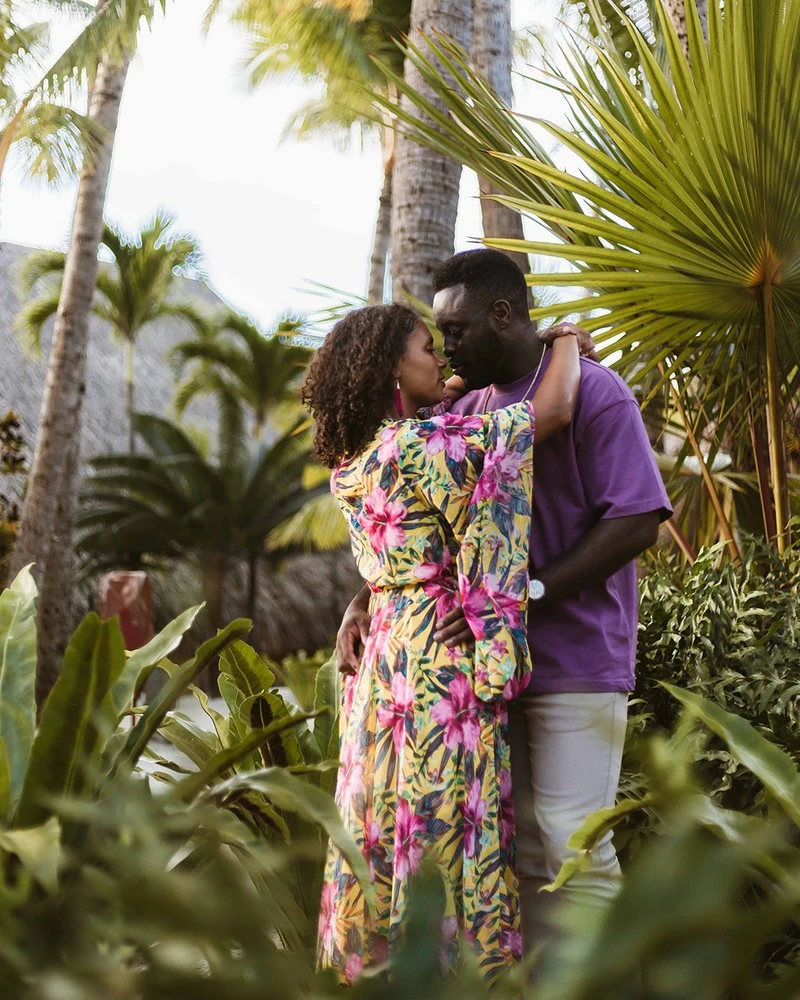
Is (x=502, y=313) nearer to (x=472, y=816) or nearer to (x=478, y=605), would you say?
(x=478, y=605)

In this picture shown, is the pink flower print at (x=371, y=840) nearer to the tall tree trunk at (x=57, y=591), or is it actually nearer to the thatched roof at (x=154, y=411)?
the tall tree trunk at (x=57, y=591)

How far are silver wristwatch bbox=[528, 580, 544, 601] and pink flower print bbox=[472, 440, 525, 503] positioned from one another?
0.19m

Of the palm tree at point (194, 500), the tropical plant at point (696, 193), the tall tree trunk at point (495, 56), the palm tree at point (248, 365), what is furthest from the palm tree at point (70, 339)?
the tropical plant at point (696, 193)

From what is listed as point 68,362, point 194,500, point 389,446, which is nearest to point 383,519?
point 389,446

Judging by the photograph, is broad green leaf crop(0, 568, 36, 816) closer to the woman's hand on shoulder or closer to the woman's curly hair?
the woman's curly hair

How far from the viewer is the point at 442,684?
1976mm

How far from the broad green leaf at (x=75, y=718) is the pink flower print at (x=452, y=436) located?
670 millimetres

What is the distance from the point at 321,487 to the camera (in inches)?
678

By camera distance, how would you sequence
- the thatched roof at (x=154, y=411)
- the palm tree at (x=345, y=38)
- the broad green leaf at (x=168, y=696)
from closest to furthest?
the broad green leaf at (x=168, y=696)
the palm tree at (x=345, y=38)
the thatched roof at (x=154, y=411)

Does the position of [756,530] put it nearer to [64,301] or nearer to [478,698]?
[478,698]

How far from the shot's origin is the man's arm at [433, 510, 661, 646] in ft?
6.73

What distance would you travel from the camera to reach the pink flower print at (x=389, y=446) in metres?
1.99

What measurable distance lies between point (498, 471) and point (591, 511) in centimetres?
29

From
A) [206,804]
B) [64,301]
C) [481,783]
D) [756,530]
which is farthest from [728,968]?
[64,301]
